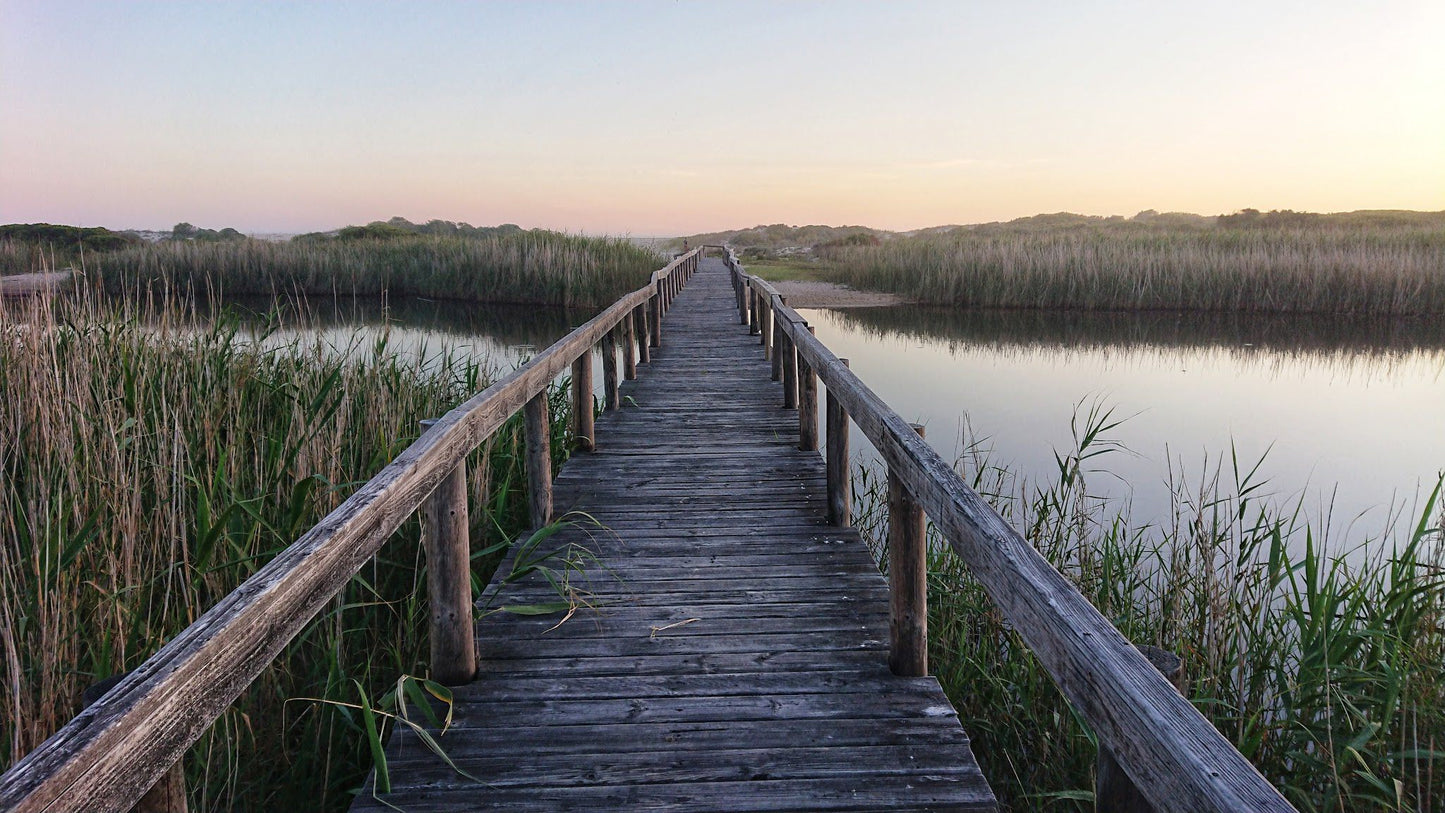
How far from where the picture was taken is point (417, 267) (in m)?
24.0

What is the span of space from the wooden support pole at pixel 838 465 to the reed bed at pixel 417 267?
1685cm

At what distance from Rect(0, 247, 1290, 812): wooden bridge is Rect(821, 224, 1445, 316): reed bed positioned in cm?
1607

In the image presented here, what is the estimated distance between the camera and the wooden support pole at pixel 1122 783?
1390 millimetres

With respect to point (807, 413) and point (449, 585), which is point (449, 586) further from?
point (807, 413)

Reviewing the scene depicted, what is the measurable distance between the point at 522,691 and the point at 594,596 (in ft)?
2.59

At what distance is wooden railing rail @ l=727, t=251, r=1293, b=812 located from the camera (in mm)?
1110

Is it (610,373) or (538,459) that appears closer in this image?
(538,459)

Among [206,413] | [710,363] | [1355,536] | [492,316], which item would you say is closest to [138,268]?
[492,316]

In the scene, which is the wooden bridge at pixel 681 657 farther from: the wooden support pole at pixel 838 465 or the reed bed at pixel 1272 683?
the reed bed at pixel 1272 683

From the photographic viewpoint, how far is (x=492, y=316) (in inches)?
779

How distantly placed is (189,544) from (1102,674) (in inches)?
150

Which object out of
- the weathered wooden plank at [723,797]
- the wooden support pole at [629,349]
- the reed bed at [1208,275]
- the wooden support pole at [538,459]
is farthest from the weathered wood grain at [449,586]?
the reed bed at [1208,275]

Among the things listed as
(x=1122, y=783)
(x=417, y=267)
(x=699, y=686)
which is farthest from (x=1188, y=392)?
(x=417, y=267)

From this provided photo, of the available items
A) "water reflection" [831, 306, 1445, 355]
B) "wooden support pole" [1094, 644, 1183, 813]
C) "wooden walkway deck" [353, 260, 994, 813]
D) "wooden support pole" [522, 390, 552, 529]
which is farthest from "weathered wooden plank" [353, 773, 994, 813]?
"water reflection" [831, 306, 1445, 355]
